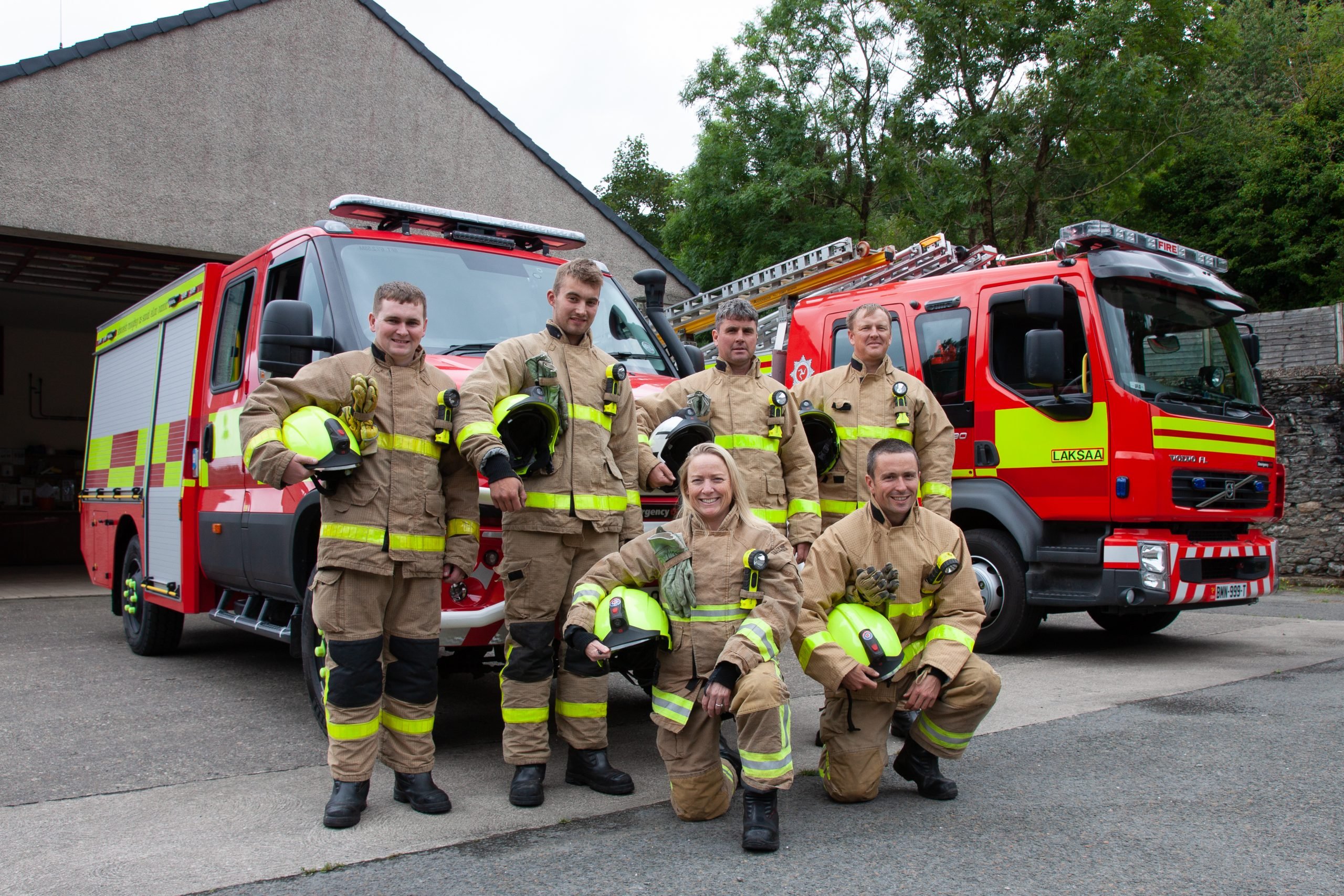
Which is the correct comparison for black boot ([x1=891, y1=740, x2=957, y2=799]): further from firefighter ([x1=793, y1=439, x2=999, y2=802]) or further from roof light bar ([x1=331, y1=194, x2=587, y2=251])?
roof light bar ([x1=331, y1=194, x2=587, y2=251])

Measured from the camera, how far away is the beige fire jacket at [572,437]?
13.2ft

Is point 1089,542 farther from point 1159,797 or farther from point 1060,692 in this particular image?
point 1159,797

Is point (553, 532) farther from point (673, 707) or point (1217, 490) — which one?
point (1217, 490)

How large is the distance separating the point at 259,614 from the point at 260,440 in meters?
2.48

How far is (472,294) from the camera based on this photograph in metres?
5.41

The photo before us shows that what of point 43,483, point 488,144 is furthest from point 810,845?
point 43,483

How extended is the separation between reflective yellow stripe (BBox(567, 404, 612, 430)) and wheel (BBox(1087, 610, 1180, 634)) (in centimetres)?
548

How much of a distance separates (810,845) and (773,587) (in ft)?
2.87

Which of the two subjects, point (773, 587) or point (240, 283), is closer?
point (773, 587)

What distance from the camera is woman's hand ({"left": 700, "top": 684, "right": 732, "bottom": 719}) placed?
3543 millimetres

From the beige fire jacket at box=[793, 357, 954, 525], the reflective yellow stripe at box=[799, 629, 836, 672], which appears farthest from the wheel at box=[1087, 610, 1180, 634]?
the reflective yellow stripe at box=[799, 629, 836, 672]

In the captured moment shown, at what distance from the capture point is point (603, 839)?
3.52 meters

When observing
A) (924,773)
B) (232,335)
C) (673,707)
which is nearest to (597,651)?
(673,707)

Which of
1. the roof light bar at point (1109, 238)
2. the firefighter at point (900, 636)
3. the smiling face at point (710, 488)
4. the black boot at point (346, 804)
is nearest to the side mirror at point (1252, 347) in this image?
the roof light bar at point (1109, 238)
